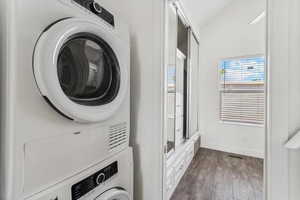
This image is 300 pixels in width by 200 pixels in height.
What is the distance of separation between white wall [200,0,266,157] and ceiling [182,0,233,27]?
0.16 meters

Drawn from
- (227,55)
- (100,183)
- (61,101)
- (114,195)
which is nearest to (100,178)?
(100,183)

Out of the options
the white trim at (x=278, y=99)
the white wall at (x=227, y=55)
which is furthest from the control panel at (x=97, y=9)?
the white wall at (x=227, y=55)

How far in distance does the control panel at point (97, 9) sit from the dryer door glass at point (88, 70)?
136 millimetres

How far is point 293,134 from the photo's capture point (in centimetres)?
83

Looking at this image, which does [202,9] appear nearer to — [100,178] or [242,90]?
[242,90]

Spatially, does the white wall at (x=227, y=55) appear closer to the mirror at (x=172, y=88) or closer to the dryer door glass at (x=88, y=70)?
the mirror at (x=172, y=88)

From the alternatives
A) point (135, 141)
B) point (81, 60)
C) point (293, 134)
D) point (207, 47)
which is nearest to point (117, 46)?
point (81, 60)

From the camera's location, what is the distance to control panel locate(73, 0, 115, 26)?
751 mm

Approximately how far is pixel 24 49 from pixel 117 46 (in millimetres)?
485

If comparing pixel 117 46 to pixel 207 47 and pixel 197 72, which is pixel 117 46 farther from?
pixel 207 47

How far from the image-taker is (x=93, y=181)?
77 cm

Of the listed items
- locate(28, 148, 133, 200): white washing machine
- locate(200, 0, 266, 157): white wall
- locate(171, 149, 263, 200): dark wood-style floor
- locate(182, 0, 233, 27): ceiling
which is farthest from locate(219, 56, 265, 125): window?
locate(28, 148, 133, 200): white washing machine

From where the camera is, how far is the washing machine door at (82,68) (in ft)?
1.86

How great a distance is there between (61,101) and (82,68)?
28 centimetres
